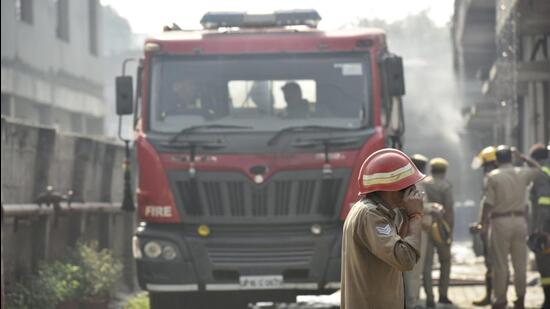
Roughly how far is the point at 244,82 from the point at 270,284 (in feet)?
6.78

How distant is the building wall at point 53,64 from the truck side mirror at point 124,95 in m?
14.7

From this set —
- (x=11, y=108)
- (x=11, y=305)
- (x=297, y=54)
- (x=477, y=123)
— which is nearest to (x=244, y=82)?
(x=297, y=54)

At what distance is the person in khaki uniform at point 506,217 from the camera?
13.5 metres

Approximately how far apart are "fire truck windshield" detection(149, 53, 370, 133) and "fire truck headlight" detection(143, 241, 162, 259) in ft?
3.76

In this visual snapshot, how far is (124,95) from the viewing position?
1327cm

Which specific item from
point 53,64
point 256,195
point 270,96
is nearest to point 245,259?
point 256,195

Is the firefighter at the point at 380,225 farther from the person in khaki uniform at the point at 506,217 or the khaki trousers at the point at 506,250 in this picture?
the khaki trousers at the point at 506,250

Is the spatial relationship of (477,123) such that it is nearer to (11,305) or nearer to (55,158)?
(55,158)

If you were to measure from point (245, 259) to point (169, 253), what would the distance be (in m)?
0.76

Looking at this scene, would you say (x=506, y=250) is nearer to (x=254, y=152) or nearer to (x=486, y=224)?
(x=486, y=224)

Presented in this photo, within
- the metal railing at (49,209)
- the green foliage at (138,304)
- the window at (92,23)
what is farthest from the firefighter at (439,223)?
the window at (92,23)

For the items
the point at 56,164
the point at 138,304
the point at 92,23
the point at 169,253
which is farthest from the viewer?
the point at 92,23

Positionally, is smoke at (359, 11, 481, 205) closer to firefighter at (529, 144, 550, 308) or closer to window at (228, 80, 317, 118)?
firefighter at (529, 144, 550, 308)

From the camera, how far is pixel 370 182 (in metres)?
5.96
